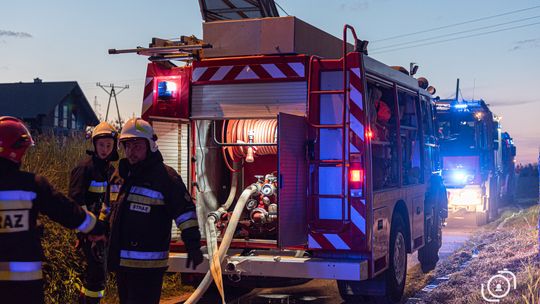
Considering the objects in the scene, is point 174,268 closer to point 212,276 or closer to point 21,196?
point 212,276

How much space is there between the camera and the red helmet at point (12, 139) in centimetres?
430

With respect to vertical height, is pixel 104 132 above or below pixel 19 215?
above

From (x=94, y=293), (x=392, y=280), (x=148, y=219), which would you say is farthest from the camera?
(x=392, y=280)

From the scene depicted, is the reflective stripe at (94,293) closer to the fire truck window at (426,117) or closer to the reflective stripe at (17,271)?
the reflective stripe at (17,271)

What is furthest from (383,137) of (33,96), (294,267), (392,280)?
(33,96)

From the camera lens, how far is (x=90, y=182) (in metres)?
6.78

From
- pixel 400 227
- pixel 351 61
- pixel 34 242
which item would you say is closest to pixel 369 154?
pixel 351 61

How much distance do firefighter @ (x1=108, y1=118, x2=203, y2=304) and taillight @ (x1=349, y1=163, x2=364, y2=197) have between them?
2.02 metres

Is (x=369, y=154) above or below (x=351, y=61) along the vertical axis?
below

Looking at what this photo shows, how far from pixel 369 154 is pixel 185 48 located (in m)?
2.27

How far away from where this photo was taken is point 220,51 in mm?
7648

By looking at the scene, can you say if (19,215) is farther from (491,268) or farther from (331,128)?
(491,268)
